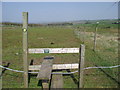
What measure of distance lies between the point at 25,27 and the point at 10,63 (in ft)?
10.6

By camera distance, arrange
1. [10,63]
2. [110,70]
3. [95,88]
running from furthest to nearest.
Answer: [10,63] < [110,70] < [95,88]

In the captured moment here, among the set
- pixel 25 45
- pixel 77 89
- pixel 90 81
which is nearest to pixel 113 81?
pixel 90 81

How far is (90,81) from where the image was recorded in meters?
4.28

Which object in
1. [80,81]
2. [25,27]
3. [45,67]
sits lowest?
[80,81]

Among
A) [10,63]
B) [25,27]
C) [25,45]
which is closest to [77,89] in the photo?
[25,45]

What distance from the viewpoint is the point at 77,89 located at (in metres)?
3.74

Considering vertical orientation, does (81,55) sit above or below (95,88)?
above

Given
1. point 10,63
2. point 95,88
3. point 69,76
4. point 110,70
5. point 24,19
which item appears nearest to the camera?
point 24,19

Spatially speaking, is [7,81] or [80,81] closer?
[80,81]

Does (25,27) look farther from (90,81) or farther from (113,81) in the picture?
(113,81)

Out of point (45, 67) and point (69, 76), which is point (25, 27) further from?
point (69, 76)

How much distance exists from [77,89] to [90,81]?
0.71 meters

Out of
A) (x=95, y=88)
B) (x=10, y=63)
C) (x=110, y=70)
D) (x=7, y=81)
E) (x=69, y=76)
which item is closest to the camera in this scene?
(x=95, y=88)

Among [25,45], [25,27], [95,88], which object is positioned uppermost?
[25,27]
